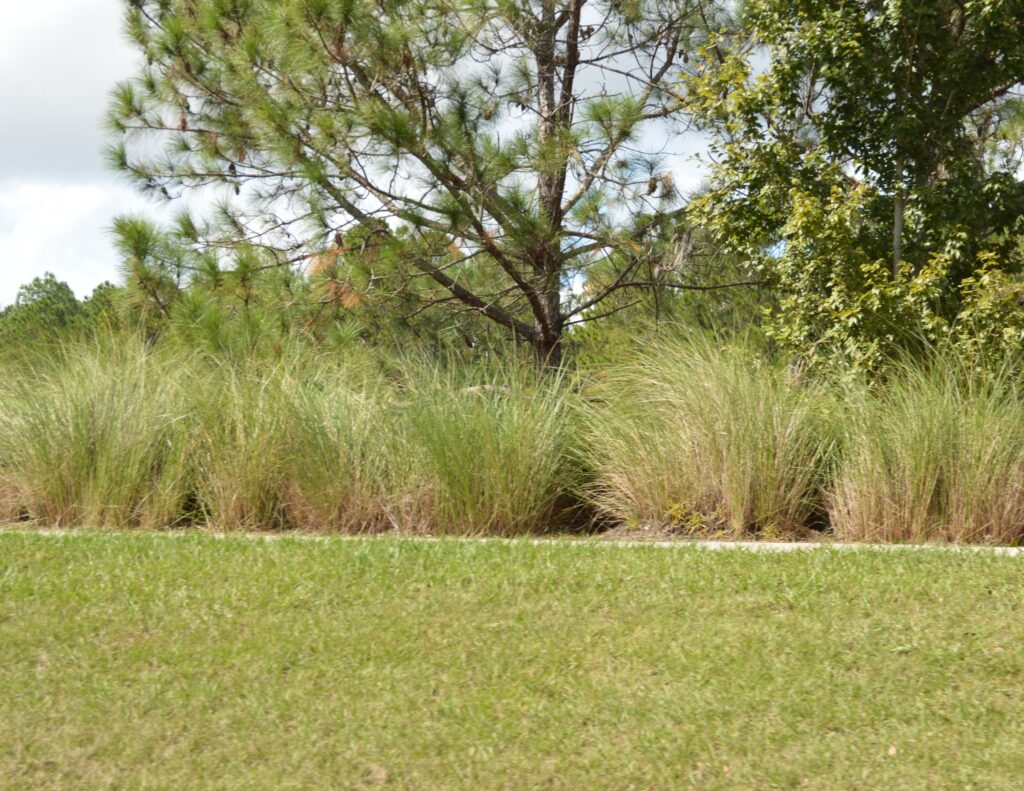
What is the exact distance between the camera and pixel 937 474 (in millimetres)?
7422

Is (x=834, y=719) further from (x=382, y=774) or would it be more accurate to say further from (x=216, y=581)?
(x=216, y=581)

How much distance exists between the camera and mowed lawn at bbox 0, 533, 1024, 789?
161 inches

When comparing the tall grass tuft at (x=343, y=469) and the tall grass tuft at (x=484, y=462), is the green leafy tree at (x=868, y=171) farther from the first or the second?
the tall grass tuft at (x=343, y=469)

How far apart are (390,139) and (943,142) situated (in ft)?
18.2

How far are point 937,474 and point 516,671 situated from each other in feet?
13.0

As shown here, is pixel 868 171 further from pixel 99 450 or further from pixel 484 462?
pixel 99 450

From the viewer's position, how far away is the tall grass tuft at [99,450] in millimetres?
8445

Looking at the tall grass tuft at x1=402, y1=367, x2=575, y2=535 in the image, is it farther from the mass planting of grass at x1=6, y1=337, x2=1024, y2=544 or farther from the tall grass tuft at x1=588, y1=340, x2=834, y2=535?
the tall grass tuft at x1=588, y1=340, x2=834, y2=535

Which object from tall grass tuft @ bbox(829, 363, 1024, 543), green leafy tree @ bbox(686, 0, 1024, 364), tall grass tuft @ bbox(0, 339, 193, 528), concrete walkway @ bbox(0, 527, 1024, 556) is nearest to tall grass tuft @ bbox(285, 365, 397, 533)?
concrete walkway @ bbox(0, 527, 1024, 556)

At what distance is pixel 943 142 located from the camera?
10727mm

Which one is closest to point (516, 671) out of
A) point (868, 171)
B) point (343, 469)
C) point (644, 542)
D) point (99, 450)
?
point (644, 542)

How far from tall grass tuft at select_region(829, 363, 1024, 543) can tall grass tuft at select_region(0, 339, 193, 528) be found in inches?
199

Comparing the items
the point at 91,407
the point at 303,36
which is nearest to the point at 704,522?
the point at 91,407

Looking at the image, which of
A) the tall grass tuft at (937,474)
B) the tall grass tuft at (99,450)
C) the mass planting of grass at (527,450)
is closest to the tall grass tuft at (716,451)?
the mass planting of grass at (527,450)
